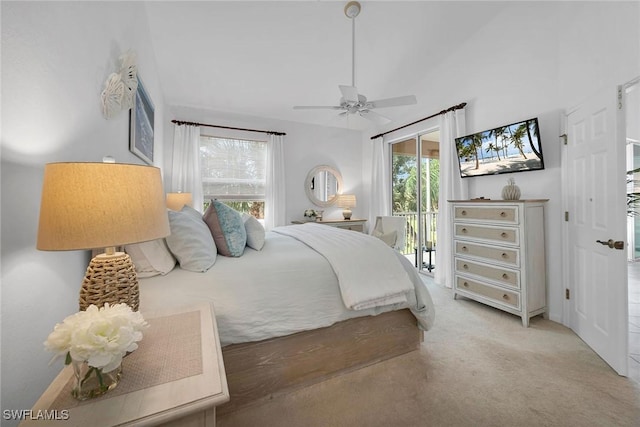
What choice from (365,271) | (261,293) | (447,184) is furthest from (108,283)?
(447,184)

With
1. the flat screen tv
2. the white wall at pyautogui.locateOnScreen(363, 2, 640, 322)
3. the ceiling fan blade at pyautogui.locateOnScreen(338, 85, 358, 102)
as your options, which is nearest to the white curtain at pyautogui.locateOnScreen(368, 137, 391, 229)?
the white wall at pyautogui.locateOnScreen(363, 2, 640, 322)

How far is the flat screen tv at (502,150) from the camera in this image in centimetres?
265

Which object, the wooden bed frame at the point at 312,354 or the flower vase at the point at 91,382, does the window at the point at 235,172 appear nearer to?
the wooden bed frame at the point at 312,354

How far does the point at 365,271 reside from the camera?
1801mm

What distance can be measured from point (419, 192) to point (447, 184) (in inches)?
32.2

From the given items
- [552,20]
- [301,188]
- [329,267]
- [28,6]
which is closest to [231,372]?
[329,267]

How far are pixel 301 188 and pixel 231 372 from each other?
12.2ft

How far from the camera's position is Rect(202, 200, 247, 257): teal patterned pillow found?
176 cm

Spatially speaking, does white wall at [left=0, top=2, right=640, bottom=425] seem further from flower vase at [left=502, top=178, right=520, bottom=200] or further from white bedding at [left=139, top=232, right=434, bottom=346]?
white bedding at [left=139, top=232, right=434, bottom=346]

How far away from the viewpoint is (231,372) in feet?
4.83

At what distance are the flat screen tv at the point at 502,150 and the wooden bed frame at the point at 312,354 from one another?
206 centimetres

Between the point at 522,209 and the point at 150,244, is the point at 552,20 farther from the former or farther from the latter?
the point at 150,244

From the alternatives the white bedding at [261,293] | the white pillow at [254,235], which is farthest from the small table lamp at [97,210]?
the white pillow at [254,235]

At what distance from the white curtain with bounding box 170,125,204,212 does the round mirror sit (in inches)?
72.9
